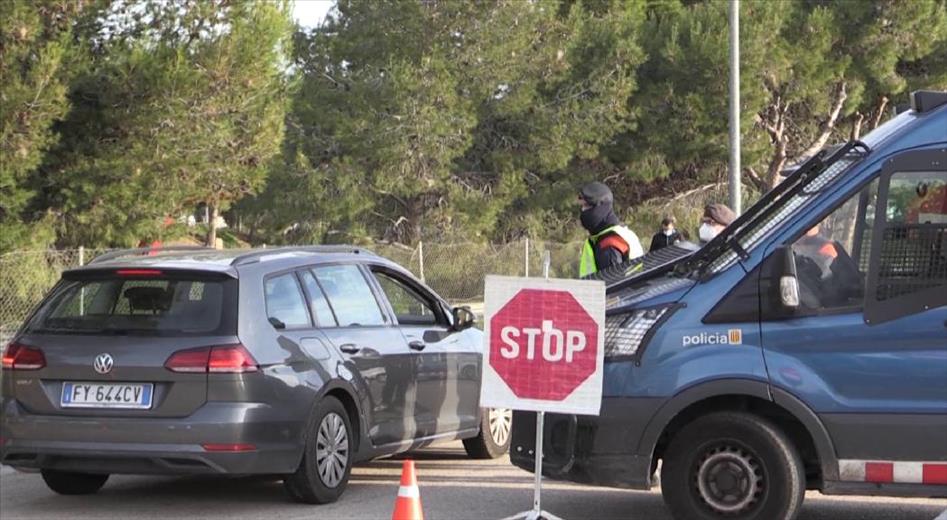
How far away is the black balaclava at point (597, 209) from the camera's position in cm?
998

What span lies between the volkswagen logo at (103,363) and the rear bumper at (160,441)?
28cm

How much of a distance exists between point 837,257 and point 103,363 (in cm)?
420

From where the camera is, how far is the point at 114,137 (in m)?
22.0

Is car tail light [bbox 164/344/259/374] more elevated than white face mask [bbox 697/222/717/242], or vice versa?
white face mask [bbox 697/222/717/242]

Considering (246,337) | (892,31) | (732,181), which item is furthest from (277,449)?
(892,31)

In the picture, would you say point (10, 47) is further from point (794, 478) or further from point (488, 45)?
point (794, 478)

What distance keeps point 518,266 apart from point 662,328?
21.2 m

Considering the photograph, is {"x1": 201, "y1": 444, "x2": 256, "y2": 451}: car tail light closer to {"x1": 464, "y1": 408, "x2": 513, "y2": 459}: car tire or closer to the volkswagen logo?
the volkswagen logo

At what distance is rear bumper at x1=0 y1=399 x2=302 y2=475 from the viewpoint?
7910 mm

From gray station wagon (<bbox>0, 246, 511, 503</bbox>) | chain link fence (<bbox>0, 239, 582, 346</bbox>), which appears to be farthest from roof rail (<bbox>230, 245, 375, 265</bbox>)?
chain link fence (<bbox>0, 239, 582, 346</bbox>)

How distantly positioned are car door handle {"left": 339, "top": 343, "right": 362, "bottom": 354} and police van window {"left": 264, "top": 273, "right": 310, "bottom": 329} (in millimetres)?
289

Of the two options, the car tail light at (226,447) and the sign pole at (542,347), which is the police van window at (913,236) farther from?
the car tail light at (226,447)

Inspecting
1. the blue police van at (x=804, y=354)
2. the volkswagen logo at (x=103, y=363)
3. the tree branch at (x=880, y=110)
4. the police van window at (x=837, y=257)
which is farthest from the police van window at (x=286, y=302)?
the tree branch at (x=880, y=110)

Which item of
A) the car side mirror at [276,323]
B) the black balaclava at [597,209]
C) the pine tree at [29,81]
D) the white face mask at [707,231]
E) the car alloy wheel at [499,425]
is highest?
the pine tree at [29,81]
